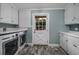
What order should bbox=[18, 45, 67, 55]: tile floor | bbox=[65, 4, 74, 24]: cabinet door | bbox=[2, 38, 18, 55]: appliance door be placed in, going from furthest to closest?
bbox=[65, 4, 74, 24]: cabinet door → bbox=[18, 45, 67, 55]: tile floor → bbox=[2, 38, 18, 55]: appliance door

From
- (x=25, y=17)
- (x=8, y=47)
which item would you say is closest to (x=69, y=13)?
(x=25, y=17)

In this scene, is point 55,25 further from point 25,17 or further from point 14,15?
point 14,15

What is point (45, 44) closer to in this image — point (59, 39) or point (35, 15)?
point (59, 39)

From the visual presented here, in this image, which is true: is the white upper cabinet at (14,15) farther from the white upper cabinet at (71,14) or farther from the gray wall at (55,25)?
the white upper cabinet at (71,14)

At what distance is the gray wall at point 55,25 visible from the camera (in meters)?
1.81

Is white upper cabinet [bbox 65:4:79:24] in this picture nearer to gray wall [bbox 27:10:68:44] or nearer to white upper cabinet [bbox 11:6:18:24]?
gray wall [bbox 27:10:68:44]

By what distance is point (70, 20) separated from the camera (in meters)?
1.84

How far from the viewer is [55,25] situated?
6.32ft

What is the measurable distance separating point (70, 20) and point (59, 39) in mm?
465

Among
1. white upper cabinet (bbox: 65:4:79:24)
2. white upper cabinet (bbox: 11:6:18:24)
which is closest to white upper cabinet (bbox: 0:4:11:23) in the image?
white upper cabinet (bbox: 11:6:18:24)

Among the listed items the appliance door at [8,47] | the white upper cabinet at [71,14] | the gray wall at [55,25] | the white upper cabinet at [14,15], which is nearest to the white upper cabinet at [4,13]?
the white upper cabinet at [14,15]

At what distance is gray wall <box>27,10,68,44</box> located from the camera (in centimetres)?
181
